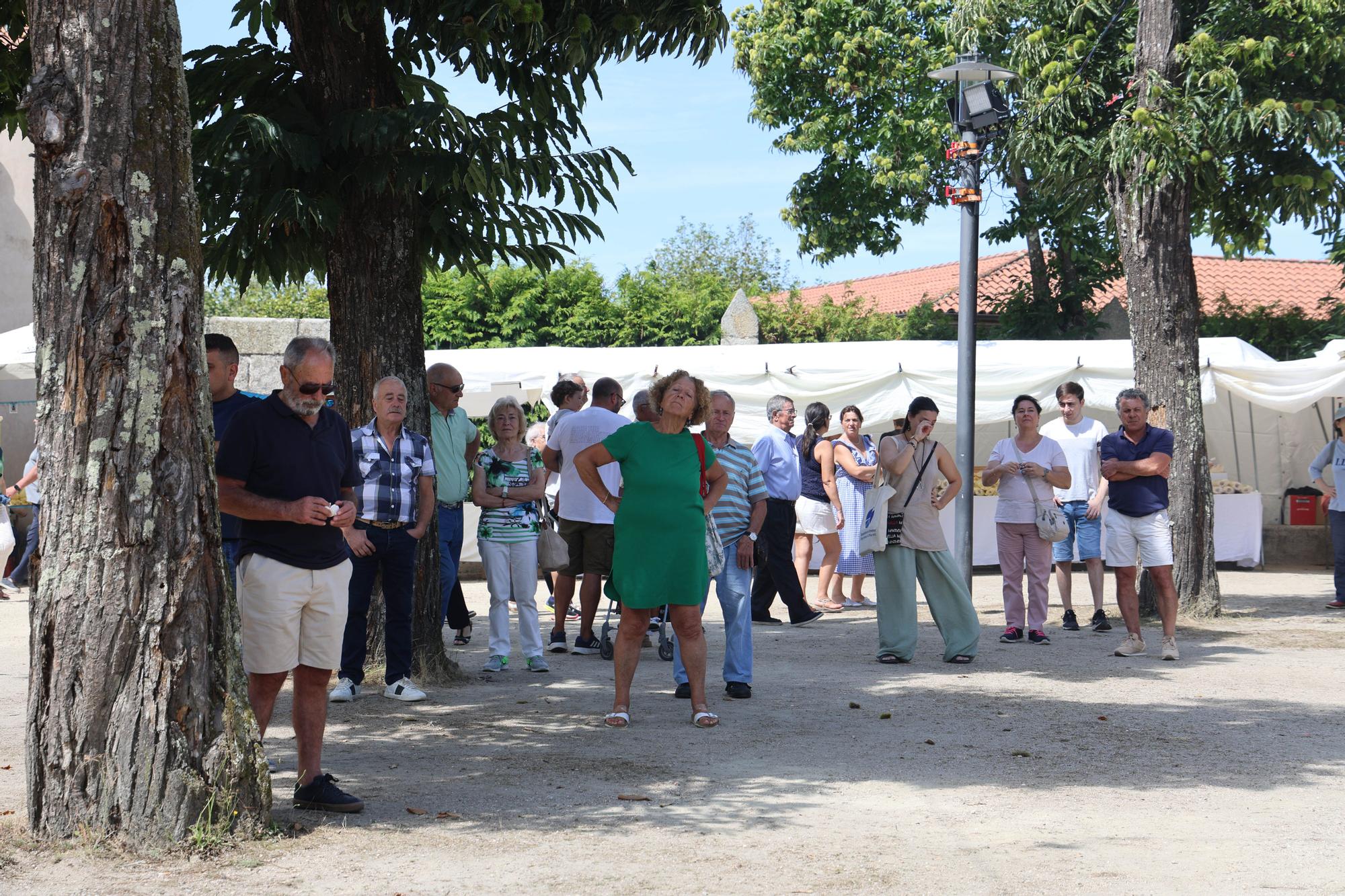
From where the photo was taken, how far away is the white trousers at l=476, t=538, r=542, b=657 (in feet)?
28.7

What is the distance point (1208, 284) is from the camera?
3609cm

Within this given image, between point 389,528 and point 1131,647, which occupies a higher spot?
point 389,528

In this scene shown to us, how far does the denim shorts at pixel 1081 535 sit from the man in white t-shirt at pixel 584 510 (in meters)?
3.99

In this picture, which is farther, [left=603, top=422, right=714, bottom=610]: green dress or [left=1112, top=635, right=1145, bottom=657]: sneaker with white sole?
[left=1112, top=635, right=1145, bottom=657]: sneaker with white sole

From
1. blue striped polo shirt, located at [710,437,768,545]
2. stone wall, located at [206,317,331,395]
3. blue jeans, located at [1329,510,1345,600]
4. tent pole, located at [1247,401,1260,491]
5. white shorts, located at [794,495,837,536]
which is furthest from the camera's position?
tent pole, located at [1247,401,1260,491]

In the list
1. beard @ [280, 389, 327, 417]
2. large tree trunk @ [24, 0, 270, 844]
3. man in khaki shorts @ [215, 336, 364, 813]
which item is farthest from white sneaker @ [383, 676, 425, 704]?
large tree trunk @ [24, 0, 270, 844]

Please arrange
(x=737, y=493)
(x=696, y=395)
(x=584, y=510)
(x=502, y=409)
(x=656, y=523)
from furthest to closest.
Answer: (x=584, y=510) < (x=502, y=409) < (x=737, y=493) < (x=696, y=395) < (x=656, y=523)

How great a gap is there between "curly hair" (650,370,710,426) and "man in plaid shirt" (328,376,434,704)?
1.28 m

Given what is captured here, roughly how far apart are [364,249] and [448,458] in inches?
60.7

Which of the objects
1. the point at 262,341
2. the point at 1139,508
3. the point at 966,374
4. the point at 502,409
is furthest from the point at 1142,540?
the point at 262,341

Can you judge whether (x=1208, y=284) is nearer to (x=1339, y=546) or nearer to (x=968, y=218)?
(x=1339, y=546)

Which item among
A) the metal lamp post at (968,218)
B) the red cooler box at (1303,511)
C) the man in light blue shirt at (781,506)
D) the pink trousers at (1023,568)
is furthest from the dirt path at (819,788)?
the red cooler box at (1303,511)

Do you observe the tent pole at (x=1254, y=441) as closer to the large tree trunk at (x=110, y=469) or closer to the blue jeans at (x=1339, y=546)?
the blue jeans at (x=1339, y=546)

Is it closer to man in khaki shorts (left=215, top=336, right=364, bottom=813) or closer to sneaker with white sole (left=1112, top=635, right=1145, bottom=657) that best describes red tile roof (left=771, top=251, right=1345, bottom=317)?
sneaker with white sole (left=1112, top=635, right=1145, bottom=657)
